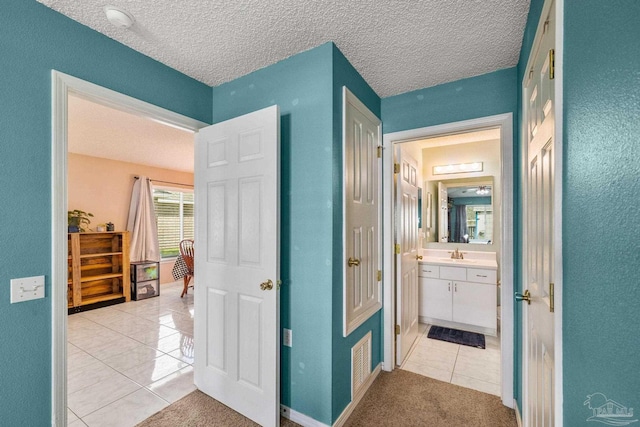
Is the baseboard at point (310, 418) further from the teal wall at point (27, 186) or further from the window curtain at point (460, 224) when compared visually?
the window curtain at point (460, 224)

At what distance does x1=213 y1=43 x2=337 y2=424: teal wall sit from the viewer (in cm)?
175

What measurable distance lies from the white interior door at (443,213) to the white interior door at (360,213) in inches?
77.0

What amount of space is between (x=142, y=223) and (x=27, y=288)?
456 cm

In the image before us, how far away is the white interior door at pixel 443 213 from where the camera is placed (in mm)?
3973

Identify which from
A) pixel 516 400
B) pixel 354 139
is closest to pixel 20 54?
pixel 354 139

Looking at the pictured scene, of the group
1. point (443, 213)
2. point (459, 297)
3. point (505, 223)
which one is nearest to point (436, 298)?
point (459, 297)

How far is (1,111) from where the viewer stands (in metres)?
1.29

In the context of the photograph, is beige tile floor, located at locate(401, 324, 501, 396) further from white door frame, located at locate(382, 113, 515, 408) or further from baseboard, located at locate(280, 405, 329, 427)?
baseboard, located at locate(280, 405, 329, 427)

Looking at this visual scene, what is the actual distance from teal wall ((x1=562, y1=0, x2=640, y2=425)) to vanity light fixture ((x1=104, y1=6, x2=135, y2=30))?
1953 millimetres

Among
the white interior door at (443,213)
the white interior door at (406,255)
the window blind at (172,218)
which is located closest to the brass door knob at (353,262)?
the white interior door at (406,255)

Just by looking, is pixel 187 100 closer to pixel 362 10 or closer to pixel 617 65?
pixel 362 10

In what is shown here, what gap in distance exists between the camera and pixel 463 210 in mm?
3871

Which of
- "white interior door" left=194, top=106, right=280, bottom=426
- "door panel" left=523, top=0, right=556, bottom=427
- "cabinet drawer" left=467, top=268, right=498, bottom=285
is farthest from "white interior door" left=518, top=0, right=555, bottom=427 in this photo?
"cabinet drawer" left=467, top=268, right=498, bottom=285

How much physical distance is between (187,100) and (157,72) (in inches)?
10.3
